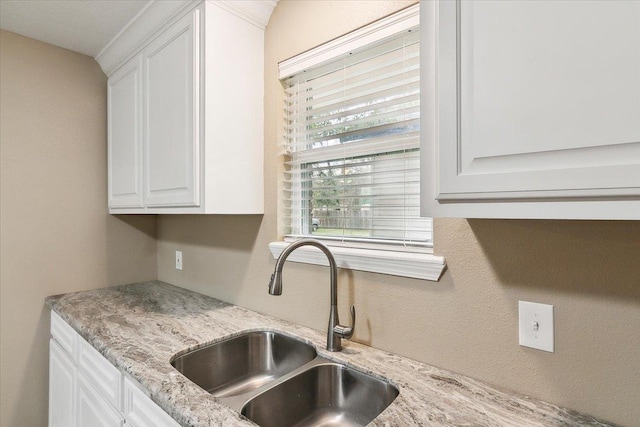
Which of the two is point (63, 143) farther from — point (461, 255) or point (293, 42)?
point (461, 255)

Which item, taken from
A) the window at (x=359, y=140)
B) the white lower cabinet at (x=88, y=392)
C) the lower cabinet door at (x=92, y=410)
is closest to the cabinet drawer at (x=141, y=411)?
the white lower cabinet at (x=88, y=392)

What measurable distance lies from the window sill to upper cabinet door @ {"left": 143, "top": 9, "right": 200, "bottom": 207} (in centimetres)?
56

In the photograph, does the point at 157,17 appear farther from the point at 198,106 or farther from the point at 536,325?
the point at 536,325

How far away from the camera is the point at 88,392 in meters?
1.45

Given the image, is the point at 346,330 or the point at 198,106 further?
the point at 198,106

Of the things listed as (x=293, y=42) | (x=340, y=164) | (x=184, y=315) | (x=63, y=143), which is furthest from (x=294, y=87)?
(x=63, y=143)

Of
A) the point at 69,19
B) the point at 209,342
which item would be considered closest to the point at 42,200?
the point at 69,19

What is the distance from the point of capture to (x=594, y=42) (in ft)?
1.88

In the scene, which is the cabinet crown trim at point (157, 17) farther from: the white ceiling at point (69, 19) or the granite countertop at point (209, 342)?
the granite countertop at point (209, 342)

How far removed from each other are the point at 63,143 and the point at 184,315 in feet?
4.40

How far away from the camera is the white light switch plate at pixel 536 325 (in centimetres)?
91

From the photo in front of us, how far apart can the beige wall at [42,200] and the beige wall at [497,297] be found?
4.41 feet

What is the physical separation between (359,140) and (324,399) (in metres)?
0.96

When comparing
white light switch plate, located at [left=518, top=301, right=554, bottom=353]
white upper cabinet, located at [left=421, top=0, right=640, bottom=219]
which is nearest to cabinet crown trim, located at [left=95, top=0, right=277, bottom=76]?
white upper cabinet, located at [left=421, top=0, right=640, bottom=219]
